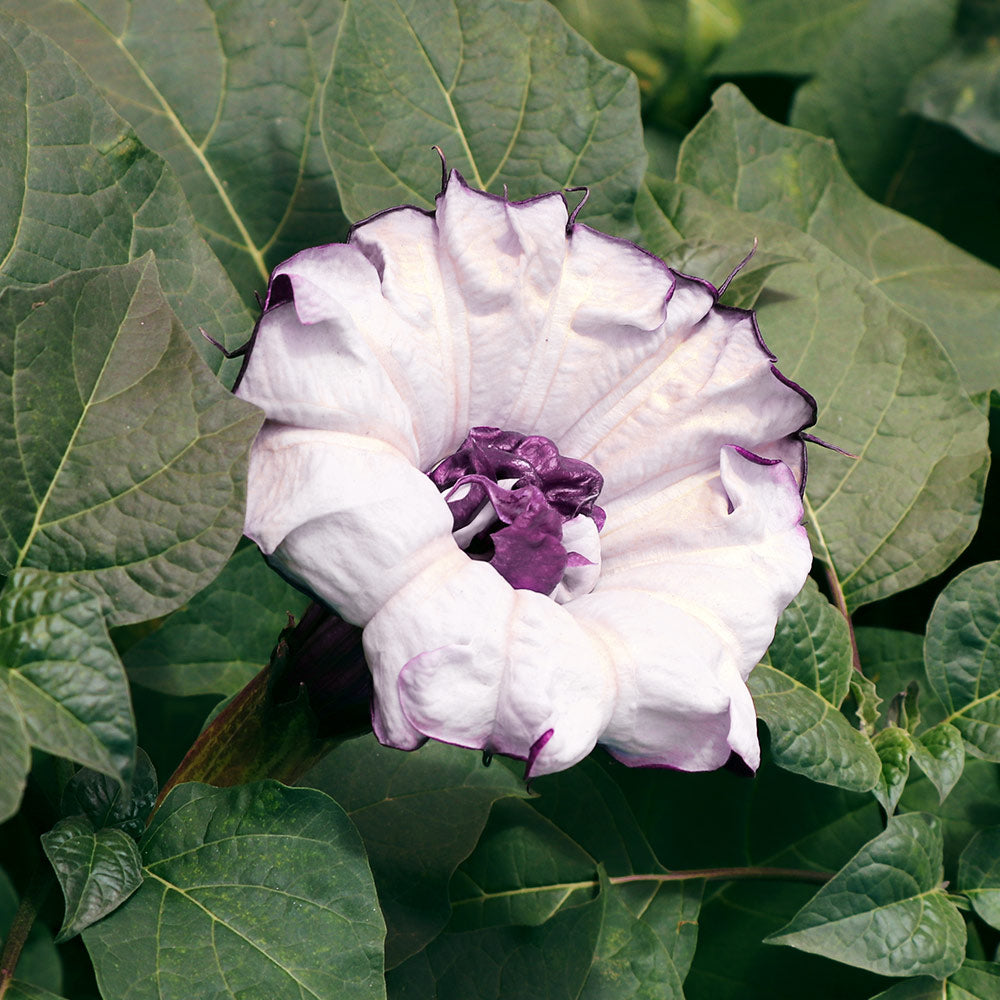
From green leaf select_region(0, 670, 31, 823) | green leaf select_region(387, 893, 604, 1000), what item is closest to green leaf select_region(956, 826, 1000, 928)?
green leaf select_region(387, 893, 604, 1000)

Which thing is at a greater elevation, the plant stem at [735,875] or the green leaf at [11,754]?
the green leaf at [11,754]

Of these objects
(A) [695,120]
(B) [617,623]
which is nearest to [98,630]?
(B) [617,623]

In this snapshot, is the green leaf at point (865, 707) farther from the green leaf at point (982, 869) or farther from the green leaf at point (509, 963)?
the green leaf at point (509, 963)

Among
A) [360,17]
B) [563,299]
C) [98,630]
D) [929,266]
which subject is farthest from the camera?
[929,266]

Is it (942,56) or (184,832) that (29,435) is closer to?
(184,832)

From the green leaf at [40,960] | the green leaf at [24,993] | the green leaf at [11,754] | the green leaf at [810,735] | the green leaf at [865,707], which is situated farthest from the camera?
the green leaf at [40,960]

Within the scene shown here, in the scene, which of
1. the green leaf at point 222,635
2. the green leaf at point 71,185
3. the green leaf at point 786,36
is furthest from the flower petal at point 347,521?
the green leaf at point 786,36
